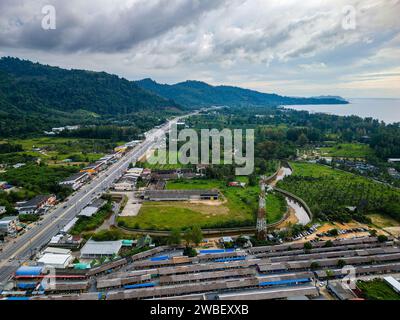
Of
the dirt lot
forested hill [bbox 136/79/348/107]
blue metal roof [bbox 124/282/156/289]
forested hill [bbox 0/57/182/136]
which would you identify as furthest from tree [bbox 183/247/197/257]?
forested hill [bbox 136/79/348/107]

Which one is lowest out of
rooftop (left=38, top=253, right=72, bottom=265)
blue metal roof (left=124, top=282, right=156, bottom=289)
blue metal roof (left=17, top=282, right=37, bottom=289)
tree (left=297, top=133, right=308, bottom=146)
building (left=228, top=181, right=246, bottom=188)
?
blue metal roof (left=124, top=282, right=156, bottom=289)

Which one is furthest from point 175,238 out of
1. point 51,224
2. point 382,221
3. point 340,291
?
point 382,221

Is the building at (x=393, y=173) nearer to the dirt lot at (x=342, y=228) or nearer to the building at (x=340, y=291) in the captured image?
the dirt lot at (x=342, y=228)

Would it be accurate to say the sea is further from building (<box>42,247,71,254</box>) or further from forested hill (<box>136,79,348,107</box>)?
building (<box>42,247,71,254</box>)

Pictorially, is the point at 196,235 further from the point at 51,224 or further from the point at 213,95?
the point at 213,95

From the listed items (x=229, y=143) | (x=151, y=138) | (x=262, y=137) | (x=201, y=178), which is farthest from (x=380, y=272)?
(x=151, y=138)

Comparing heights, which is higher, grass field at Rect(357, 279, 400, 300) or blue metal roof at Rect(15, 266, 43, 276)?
blue metal roof at Rect(15, 266, 43, 276)
